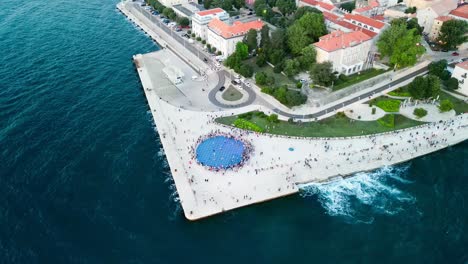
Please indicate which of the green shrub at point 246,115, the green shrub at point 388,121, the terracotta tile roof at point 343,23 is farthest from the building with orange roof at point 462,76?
the green shrub at point 246,115

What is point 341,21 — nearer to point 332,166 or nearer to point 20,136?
point 332,166

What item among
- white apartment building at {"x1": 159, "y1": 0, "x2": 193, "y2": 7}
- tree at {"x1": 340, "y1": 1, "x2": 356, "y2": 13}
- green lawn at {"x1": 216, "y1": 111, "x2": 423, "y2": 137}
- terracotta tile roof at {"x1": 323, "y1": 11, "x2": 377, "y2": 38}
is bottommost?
green lawn at {"x1": 216, "y1": 111, "x2": 423, "y2": 137}

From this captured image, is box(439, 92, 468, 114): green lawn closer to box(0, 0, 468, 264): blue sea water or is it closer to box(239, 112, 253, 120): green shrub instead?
box(0, 0, 468, 264): blue sea water

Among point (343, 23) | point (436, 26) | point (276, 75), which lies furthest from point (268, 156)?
point (436, 26)

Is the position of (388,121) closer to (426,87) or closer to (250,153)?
(426,87)

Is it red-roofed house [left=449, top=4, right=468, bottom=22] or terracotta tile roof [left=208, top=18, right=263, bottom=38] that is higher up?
red-roofed house [left=449, top=4, right=468, bottom=22]

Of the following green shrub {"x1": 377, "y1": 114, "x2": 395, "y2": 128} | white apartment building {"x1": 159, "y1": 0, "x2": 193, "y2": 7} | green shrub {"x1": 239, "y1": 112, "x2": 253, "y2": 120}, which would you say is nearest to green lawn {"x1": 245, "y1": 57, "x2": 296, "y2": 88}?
green shrub {"x1": 239, "y1": 112, "x2": 253, "y2": 120}
